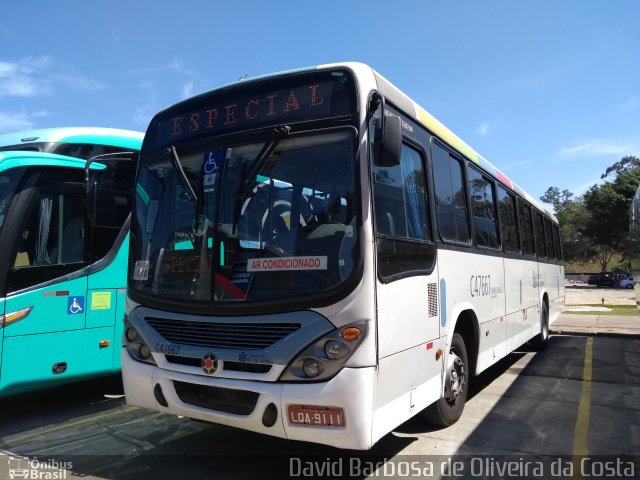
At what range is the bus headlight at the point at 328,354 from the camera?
11.1 feet

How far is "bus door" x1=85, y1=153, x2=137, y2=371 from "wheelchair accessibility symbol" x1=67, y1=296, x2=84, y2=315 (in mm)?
96

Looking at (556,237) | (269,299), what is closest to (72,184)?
(269,299)

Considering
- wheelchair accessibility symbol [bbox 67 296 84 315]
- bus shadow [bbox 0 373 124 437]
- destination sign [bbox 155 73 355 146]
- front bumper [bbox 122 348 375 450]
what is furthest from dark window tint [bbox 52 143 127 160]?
front bumper [bbox 122 348 375 450]

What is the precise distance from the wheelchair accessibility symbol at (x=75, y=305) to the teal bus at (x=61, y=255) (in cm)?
1

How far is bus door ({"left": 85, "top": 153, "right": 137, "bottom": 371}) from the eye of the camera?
636 centimetres

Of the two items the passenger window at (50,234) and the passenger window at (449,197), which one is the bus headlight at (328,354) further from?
the passenger window at (50,234)

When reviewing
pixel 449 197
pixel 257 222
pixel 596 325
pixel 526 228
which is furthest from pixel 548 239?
pixel 257 222

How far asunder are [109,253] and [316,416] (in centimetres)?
433

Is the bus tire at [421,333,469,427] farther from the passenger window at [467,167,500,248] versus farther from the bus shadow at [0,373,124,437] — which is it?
the bus shadow at [0,373,124,437]

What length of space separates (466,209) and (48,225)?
16.7 feet

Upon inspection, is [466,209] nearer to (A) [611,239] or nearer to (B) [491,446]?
(B) [491,446]

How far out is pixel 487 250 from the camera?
6625 millimetres

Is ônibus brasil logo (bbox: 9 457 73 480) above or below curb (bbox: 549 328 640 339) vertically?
above

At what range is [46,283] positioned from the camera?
5844mm
